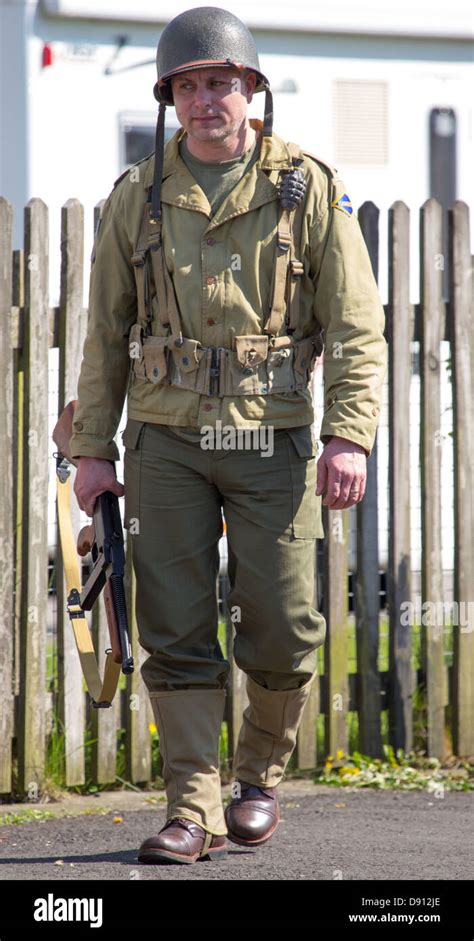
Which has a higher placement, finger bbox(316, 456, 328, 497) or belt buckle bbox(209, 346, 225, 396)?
belt buckle bbox(209, 346, 225, 396)

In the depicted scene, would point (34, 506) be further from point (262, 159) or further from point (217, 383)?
point (262, 159)

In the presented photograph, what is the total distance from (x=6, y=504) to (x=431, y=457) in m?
1.69

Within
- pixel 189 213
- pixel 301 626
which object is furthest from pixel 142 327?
pixel 301 626

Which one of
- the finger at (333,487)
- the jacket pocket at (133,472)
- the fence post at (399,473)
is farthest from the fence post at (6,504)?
the finger at (333,487)

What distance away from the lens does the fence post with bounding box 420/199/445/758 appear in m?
5.39

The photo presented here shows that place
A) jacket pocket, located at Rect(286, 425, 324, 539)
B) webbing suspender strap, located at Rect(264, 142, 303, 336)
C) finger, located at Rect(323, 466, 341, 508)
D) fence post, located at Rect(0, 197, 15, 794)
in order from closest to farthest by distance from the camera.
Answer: finger, located at Rect(323, 466, 341, 508), webbing suspender strap, located at Rect(264, 142, 303, 336), jacket pocket, located at Rect(286, 425, 324, 539), fence post, located at Rect(0, 197, 15, 794)

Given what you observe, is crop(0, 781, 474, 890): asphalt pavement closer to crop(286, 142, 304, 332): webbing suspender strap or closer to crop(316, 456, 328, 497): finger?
crop(316, 456, 328, 497): finger

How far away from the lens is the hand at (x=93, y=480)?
4.09m

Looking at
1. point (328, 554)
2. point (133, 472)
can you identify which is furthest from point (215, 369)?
point (328, 554)

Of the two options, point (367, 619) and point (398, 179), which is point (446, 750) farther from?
point (398, 179)

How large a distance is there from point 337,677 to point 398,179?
166 inches

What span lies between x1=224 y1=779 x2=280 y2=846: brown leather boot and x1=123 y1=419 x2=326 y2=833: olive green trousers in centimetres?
15

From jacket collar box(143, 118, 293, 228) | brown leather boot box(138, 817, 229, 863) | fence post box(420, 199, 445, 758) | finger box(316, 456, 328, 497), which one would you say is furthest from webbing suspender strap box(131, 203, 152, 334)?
fence post box(420, 199, 445, 758)

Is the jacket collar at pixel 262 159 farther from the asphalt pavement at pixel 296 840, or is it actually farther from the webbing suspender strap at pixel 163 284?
the asphalt pavement at pixel 296 840
